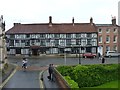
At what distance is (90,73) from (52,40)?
3623 cm

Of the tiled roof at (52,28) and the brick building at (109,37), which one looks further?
the brick building at (109,37)

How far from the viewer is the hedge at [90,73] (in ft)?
129

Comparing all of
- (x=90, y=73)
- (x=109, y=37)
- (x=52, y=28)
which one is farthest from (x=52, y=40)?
(x=90, y=73)

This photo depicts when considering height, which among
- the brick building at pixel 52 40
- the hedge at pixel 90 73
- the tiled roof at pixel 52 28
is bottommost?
the hedge at pixel 90 73

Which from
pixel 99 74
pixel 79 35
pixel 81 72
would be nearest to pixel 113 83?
pixel 99 74

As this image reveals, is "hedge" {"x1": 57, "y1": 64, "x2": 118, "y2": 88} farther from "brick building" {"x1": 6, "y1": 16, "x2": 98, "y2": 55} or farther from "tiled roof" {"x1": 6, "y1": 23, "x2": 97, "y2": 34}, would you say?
"tiled roof" {"x1": 6, "y1": 23, "x2": 97, "y2": 34}

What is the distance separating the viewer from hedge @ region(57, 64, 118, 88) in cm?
3931

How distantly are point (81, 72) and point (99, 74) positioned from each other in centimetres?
383

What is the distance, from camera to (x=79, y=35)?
7662cm

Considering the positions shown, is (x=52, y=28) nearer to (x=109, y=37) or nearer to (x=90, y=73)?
(x=109, y=37)

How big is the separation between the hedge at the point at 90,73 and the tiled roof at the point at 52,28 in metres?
33.7

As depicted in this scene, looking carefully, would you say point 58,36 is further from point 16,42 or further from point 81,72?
point 81,72

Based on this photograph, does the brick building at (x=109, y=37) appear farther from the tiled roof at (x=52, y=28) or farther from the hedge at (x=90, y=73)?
the hedge at (x=90, y=73)

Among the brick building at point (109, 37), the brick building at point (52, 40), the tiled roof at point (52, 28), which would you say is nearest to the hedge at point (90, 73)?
the brick building at point (52, 40)
